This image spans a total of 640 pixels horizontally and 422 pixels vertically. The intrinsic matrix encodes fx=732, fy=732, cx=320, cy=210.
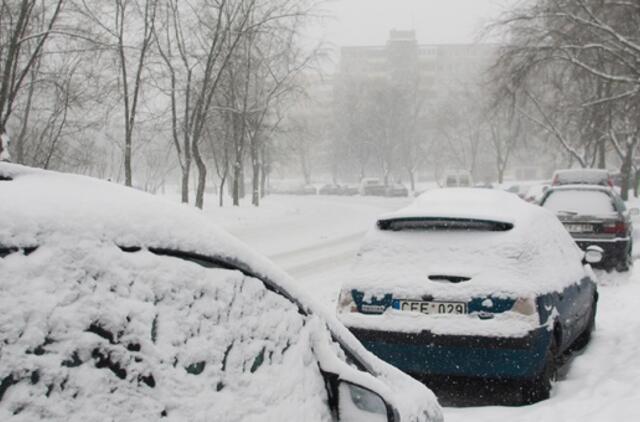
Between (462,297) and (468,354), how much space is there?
15.7 inches

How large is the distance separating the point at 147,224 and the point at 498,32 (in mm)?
24022

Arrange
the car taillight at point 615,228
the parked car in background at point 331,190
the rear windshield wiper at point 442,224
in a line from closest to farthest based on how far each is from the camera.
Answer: the rear windshield wiper at point 442,224 → the car taillight at point 615,228 → the parked car in background at point 331,190

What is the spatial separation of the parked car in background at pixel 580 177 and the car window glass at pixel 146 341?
2379 cm

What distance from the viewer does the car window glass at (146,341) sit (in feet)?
5.14

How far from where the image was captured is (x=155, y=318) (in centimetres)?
179

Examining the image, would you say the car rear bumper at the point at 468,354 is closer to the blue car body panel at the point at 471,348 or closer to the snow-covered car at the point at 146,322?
the blue car body panel at the point at 471,348

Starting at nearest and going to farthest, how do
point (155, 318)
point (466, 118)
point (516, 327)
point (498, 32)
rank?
point (155, 318), point (516, 327), point (498, 32), point (466, 118)

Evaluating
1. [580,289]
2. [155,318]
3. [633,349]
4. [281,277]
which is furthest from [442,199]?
[155,318]

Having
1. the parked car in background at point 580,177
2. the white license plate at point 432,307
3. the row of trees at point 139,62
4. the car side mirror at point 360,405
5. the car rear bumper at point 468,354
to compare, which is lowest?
the car rear bumper at point 468,354

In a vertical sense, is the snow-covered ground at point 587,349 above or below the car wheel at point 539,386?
below

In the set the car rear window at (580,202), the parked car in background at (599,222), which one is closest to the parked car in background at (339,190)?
the car rear window at (580,202)

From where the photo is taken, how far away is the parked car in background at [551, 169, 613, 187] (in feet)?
80.9

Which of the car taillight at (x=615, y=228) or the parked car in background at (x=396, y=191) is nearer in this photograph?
the car taillight at (x=615, y=228)

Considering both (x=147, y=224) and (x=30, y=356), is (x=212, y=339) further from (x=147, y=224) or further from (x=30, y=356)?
(x=30, y=356)
